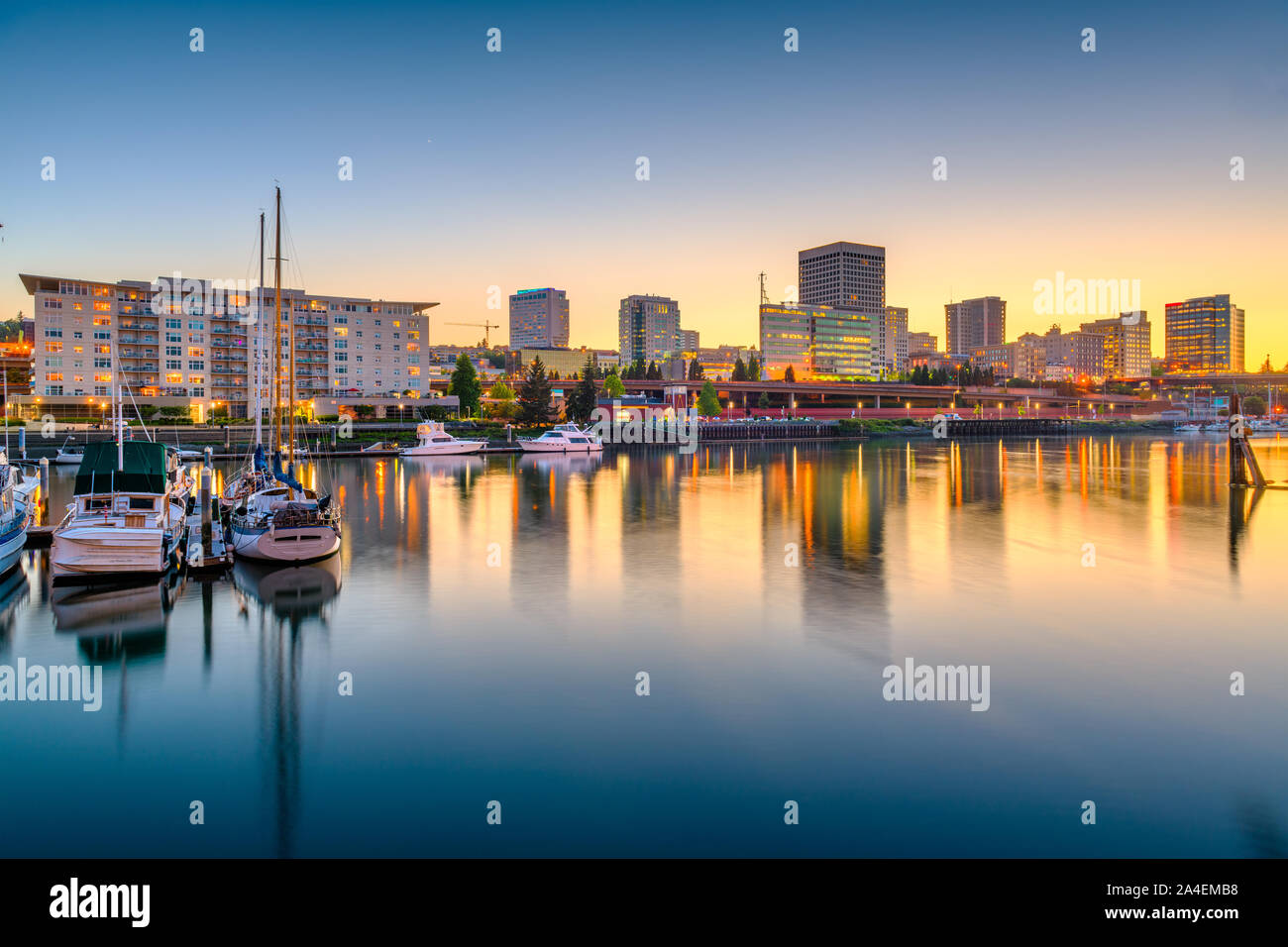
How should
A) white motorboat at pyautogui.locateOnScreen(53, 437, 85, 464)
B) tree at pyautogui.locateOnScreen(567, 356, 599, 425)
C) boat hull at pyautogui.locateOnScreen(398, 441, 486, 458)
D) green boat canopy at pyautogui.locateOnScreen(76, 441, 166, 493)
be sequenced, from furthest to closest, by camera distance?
1. tree at pyautogui.locateOnScreen(567, 356, 599, 425)
2. boat hull at pyautogui.locateOnScreen(398, 441, 486, 458)
3. white motorboat at pyautogui.locateOnScreen(53, 437, 85, 464)
4. green boat canopy at pyautogui.locateOnScreen(76, 441, 166, 493)

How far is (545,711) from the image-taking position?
1334 centimetres

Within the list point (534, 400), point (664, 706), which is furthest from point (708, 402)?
point (664, 706)

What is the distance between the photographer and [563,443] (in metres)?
86.1

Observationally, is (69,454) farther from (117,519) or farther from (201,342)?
(117,519)

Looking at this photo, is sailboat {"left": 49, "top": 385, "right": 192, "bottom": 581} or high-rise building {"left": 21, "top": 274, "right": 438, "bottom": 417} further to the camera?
high-rise building {"left": 21, "top": 274, "right": 438, "bottom": 417}

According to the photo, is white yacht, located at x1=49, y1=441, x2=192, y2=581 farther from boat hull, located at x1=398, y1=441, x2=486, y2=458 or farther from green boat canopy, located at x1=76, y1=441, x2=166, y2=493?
boat hull, located at x1=398, y1=441, x2=486, y2=458

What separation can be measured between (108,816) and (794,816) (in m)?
8.31

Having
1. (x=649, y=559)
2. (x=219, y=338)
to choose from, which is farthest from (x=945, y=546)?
(x=219, y=338)

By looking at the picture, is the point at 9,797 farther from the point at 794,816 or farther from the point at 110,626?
the point at 794,816

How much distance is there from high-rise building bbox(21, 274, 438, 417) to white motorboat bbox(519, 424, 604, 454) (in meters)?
34.3

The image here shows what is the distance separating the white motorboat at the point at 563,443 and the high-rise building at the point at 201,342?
34315 mm

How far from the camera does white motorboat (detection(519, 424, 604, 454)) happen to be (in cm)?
8556

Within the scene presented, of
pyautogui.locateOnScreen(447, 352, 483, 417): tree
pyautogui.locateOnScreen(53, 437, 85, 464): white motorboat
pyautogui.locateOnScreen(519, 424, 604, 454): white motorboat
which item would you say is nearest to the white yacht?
pyautogui.locateOnScreen(53, 437, 85, 464): white motorboat
